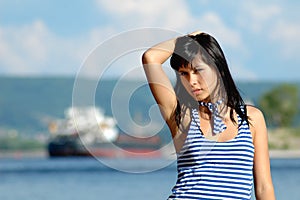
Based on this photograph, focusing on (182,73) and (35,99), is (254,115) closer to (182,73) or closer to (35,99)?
(182,73)

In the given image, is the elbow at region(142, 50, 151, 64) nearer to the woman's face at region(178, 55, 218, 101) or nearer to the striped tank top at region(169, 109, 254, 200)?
the woman's face at region(178, 55, 218, 101)

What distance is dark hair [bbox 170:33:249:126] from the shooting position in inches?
129

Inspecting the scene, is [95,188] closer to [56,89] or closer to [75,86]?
[75,86]

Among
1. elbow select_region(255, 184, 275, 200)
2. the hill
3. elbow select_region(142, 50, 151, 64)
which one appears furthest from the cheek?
the hill

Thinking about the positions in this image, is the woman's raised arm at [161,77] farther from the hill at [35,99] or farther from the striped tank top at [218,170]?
the hill at [35,99]

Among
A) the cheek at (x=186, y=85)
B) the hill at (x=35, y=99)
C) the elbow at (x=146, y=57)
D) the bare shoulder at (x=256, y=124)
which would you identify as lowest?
the bare shoulder at (x=256, y=124)

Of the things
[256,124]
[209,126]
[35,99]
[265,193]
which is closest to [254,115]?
[256,124]

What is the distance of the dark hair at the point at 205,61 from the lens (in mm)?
3270

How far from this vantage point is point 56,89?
110188mm

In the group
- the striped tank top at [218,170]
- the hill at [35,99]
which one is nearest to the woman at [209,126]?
the striped tank top at [218,170]

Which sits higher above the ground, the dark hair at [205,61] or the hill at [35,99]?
the hill at [35,99]

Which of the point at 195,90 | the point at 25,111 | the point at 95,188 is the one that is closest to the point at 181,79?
the point at 195,90

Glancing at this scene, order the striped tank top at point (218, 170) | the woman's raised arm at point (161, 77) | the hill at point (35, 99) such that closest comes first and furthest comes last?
the striped tank top at point (218, 170) < the woman's raised arm at point (161, 77) < the hill at point (35, 99)

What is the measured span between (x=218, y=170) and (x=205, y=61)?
0.35 m
